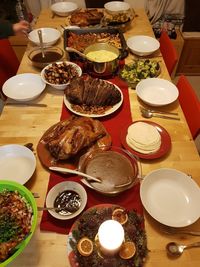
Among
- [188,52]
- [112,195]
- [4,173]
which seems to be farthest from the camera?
[188,52]

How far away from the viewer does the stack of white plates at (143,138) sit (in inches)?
63.3

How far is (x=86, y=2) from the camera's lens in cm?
398

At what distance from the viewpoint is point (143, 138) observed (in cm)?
164

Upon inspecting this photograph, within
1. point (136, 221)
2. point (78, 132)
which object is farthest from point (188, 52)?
point (136, 221)

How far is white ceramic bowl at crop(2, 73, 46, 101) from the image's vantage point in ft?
6.78

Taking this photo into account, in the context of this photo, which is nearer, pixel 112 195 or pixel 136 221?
pixel 136 221

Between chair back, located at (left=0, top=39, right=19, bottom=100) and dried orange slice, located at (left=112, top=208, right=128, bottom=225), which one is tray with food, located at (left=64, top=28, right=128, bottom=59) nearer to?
chair back, located at (left=0, top=39, right=19, bottom=100)

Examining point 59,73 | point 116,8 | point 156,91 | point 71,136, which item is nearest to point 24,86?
point 59,73

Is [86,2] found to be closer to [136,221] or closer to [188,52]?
[188,52]

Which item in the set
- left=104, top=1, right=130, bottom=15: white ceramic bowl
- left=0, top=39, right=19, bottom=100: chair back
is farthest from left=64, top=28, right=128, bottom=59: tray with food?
left=104, top=1, right=130, bottom=15: white ceramic bowl

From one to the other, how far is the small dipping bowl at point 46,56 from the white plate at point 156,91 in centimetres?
86

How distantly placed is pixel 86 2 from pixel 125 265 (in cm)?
391

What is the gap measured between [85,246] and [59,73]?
1.43 m

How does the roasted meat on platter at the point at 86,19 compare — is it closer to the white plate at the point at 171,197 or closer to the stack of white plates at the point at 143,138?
the stack of white plates at the point at 143,138
